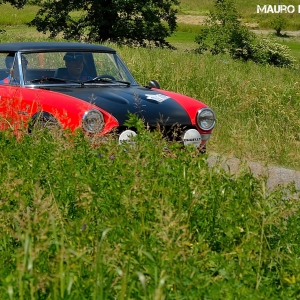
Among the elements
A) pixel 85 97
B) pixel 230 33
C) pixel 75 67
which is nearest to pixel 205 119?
pixel 85 97

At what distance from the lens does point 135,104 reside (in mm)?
7148

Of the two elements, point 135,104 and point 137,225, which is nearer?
point 137,225

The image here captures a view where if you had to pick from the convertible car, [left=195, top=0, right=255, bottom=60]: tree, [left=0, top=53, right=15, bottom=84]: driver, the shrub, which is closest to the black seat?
the convertible car

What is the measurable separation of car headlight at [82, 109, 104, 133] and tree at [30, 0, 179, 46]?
27416mm

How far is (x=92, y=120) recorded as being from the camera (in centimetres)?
683

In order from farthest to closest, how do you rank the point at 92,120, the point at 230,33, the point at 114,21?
the point at 114,21
the point at 230,33
the point at 92,120

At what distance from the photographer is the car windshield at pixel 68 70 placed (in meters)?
7.98

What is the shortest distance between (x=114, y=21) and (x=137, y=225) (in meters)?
32.1

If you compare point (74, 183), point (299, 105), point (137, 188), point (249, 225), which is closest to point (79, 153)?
point (74, 183)

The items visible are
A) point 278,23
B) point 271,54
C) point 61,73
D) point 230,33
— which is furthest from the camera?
point 278,23

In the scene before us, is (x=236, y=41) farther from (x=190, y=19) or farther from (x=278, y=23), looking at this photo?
(x=190, y=19)

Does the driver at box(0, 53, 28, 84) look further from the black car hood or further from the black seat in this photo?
the black car hood

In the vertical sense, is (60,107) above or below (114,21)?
above

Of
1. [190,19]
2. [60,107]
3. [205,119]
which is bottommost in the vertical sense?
[190,19]
